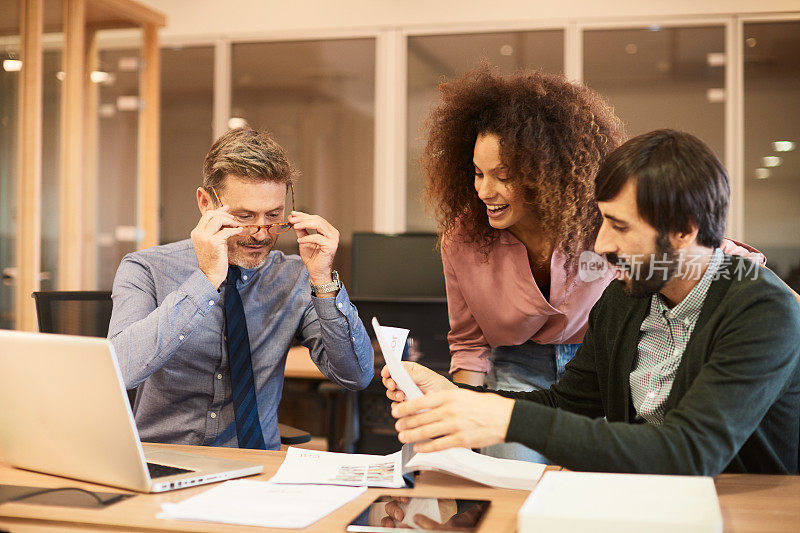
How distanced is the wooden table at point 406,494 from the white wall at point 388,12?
15.2 feet

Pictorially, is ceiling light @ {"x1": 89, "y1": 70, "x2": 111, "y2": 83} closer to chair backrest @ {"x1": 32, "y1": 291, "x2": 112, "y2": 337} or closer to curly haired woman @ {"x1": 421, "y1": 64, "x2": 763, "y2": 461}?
chair backrest @ {"x1": 32, "y1": 291, "x2": 112, "y2": 337}

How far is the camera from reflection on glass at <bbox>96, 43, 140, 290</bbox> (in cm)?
503

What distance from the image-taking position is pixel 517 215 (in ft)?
6.47

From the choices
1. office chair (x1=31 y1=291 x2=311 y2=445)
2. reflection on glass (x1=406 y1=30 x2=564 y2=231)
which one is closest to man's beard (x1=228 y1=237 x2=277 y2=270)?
office chair (x1=31 y1=291 x2=311 y2=445)

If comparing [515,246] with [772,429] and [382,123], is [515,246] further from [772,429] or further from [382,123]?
[382,123]

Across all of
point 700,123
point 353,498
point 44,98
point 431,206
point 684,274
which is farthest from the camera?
point 700,123

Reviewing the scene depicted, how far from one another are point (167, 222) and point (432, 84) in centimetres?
227

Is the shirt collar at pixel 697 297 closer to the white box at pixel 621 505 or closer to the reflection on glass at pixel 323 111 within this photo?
the white box at pixel 621 505

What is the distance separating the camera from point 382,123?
5.76 m

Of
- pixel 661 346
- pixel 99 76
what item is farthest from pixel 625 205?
pixel 99 76

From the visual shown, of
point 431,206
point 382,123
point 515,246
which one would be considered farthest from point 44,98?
point 515,246

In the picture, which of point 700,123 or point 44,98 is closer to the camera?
point 44,98

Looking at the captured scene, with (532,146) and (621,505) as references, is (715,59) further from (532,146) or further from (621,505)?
(621,505)

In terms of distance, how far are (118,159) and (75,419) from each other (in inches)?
164
